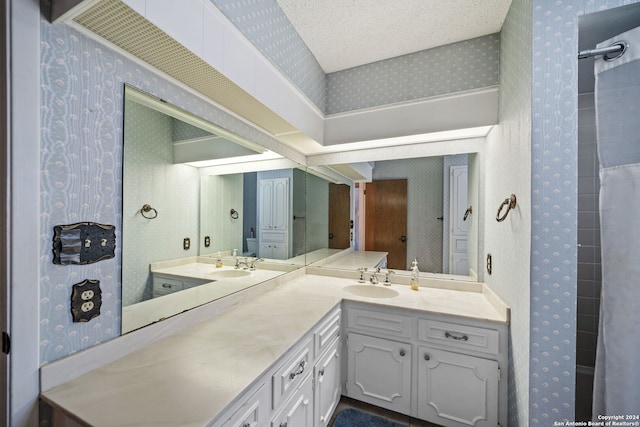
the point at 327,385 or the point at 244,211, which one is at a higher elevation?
the point at 244,211

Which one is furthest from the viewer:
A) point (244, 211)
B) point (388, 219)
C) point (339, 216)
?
point (339, 216)

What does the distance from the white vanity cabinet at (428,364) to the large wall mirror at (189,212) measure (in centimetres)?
81

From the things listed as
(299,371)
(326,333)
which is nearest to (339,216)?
(326,333)

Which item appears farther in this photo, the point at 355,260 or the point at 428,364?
the point at 355,260

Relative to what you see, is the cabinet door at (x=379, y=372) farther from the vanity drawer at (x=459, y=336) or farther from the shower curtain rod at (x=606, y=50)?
the shower curtain rod at (x=606, y=50)

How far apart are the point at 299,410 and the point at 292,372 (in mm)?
246

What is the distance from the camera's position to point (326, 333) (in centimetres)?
144

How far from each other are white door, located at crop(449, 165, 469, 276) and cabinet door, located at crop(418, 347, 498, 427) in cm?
68

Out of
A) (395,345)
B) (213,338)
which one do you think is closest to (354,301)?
(395,345)

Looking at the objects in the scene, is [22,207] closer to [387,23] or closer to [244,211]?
[244,211]

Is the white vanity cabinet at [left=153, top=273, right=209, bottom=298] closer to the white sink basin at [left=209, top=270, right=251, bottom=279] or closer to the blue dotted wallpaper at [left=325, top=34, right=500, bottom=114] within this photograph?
the white sink basin at [left=209, top=270, right=251, bottom=279]

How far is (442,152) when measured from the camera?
1941mm

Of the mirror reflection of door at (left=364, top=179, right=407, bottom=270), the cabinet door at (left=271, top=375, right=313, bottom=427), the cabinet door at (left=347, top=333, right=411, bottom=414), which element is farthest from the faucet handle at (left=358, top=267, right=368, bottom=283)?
the cabinet door at (left=271, top=375, right=313, bottom=427)

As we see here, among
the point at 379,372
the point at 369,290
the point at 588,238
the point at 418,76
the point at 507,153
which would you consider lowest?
the point at 379,372
